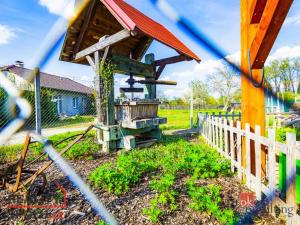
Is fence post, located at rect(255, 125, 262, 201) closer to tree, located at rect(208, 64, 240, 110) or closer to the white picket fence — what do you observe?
the white picket fence

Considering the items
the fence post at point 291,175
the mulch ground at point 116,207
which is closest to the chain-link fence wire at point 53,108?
the mulch ground at point 116,207

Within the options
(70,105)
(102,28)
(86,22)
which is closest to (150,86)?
(102,28)

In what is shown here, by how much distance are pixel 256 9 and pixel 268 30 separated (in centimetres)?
63

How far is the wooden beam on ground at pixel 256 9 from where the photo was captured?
9.70 feet

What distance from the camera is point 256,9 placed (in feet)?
9.96

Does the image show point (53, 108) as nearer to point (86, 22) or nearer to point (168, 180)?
point (86, 22)

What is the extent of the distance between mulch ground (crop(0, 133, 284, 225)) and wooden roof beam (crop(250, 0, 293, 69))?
2.05 meters

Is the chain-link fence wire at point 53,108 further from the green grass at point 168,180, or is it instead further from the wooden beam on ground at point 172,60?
the green grass at point 168,180

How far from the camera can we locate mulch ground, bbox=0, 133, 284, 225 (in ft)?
8.31

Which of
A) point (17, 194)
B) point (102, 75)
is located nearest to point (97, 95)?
point (102, 75)

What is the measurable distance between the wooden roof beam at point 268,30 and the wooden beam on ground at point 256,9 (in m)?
0.44

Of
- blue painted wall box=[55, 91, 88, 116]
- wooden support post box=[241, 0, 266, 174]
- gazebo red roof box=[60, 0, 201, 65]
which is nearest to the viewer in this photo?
wooden support post box=[241, 0, 266, 174]

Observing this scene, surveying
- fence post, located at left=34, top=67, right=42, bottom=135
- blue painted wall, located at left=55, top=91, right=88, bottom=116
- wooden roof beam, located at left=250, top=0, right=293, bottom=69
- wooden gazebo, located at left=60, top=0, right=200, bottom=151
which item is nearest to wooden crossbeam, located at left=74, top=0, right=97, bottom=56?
wooden gazebo, located at left=60, top=0, right=200, bottom=151

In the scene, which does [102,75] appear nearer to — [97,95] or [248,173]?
[97,95]
